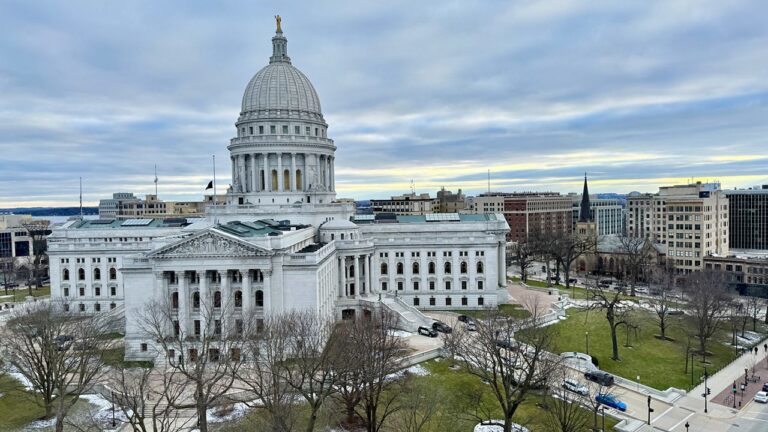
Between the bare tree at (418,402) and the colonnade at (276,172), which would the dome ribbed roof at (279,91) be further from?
the bare tree at (418,402)

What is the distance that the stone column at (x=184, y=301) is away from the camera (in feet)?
217

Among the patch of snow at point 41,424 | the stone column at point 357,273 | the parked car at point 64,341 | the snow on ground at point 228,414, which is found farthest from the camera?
the stone column at point 357,273

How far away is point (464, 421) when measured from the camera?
4931 centimetres

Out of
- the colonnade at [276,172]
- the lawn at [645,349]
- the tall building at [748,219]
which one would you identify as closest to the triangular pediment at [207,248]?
the colonnade at [276,172]

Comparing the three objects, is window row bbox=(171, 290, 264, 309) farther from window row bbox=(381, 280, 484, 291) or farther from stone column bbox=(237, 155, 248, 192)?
stone column bbox=(237, 155, 248, 192)

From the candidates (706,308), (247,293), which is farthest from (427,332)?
(706,308)

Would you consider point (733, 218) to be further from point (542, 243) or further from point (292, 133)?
point (292, 133)

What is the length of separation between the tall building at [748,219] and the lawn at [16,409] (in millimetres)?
168014

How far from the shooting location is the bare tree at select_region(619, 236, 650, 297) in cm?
11550

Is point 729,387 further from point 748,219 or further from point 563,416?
point 748,219

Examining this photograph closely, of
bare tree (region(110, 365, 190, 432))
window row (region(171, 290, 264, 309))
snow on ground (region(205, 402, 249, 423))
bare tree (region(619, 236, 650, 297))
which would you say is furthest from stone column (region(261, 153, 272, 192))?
bare tree (region(619, 236, 650, 297))

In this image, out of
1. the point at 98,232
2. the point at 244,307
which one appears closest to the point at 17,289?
the point at 98,232

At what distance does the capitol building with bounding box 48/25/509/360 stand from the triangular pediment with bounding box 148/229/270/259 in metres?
0.12

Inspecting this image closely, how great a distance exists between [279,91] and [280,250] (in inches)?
1864
